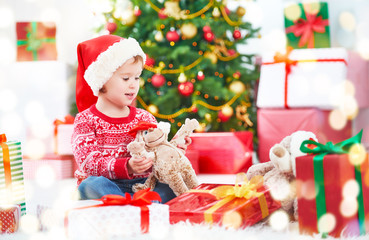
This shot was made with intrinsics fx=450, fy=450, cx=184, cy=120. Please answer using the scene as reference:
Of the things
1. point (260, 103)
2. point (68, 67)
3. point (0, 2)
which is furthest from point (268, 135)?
point (0, 2)

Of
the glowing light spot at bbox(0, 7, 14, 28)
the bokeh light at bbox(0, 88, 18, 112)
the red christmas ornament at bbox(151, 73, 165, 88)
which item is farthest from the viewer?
the glowing light spot at bbox(0, 7, 14, 28)

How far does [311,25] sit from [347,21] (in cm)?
43

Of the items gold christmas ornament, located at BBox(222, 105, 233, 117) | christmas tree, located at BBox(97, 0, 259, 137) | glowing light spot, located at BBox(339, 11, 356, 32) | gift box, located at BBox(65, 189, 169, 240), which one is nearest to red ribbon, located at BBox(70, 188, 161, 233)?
gift box, located at BBox(65, 189, 169, 240)

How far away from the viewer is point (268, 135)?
2.76 meters

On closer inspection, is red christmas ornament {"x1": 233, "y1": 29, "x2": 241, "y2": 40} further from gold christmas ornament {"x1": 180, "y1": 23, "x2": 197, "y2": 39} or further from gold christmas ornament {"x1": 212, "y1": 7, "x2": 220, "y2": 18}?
gold christmas ornament {"x1": 180, "y1": 23, "x2": 197, "y2": 39}

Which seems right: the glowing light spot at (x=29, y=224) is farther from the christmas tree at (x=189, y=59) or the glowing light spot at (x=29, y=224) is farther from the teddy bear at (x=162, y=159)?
the christmas tree at (x=189, y=59)

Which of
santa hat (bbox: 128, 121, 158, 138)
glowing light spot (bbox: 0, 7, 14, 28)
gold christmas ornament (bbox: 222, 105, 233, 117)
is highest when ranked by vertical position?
glowing light spot (bbox: 0, 7, 14, 28)

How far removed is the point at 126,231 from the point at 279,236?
383 millimetres

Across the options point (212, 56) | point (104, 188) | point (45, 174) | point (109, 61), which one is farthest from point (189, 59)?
point (104, 188)

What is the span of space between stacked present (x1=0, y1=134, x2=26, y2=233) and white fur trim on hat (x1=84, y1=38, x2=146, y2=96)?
338mm

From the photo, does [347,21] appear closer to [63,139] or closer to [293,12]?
[293,12]

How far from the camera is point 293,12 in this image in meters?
2.99

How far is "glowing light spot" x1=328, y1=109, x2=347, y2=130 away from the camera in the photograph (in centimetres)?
279

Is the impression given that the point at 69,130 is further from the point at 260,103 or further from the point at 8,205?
the point at 8,205
